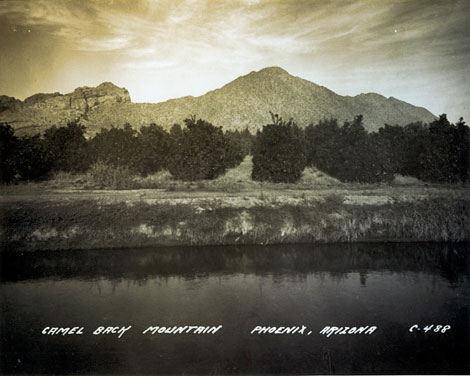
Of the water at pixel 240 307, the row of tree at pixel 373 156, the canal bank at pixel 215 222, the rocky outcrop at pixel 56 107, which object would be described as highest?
the rocky outcrop at pixel 56 107

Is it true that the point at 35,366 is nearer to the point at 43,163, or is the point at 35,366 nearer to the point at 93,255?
the point at 93,255

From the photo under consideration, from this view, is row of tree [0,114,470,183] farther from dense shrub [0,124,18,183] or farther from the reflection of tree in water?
the reflection of tree in water

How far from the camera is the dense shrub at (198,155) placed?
27.9 meters

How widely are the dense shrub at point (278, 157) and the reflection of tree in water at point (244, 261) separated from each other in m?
10.9

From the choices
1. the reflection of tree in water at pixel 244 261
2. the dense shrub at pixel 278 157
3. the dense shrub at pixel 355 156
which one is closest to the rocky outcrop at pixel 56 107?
the dense shrub at pixel 278 157

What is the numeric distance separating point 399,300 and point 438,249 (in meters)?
6.19

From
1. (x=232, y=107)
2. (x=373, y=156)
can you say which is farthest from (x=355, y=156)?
(x=232, y=107)

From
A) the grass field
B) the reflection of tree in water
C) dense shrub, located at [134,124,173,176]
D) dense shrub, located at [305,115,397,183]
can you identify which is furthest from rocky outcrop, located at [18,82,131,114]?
the reflection of tree in water

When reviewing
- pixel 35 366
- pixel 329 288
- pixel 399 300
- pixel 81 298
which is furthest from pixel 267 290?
pixel 35 366

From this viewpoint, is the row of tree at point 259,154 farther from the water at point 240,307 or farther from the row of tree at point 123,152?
the water at point 240,307

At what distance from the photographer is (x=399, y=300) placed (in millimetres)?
11430

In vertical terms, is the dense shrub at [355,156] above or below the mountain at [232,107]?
below

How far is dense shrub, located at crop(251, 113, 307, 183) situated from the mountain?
2743 cm

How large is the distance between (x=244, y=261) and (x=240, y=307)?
13.2ft
